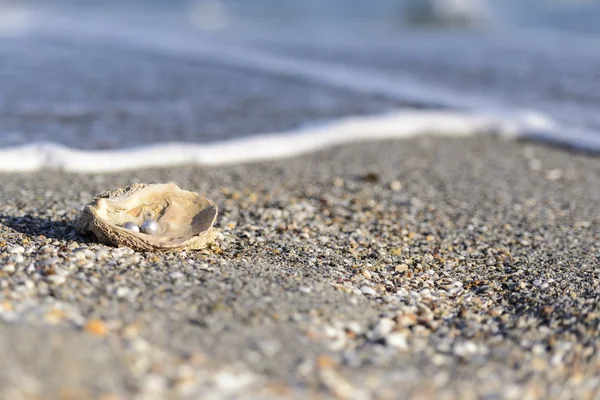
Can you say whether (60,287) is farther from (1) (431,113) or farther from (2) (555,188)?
(1) (431,113)

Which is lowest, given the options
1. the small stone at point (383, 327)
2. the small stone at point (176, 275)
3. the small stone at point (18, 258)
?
the small stone at point (383, 327)

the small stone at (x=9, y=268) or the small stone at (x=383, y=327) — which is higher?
the small stone at (x=9, y=268)

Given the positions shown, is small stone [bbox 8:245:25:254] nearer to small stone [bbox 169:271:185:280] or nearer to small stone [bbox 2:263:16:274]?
small stone [bbox 2:263:16:274]

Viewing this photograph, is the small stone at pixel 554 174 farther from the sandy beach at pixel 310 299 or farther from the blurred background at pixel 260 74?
the blurred background at pixel 260 74

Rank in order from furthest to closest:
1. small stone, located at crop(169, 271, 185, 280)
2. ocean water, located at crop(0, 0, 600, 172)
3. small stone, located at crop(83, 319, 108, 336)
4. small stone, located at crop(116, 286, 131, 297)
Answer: ocean water, located at crop(0, 0, 600, 172) → small stone, located at crop(169, 271, 185, 280) → small stone, located at crop(116, 286, 131, 297) → small stone, located at crop(83, 319, 108, 336)

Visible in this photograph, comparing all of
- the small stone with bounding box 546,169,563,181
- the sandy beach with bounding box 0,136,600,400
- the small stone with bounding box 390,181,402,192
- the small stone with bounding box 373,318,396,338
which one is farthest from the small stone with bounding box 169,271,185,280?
the small stone with bounding box 546,169,563,181

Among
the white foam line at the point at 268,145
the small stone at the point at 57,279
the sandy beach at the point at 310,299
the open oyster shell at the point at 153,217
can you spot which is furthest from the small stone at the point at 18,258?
the white foam line at the point at 268,145

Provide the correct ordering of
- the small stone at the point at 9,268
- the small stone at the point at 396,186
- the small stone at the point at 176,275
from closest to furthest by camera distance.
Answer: the small stone at the point at 9,268, the small stone at the point at 176,275, the small stone at the point at 396,186
